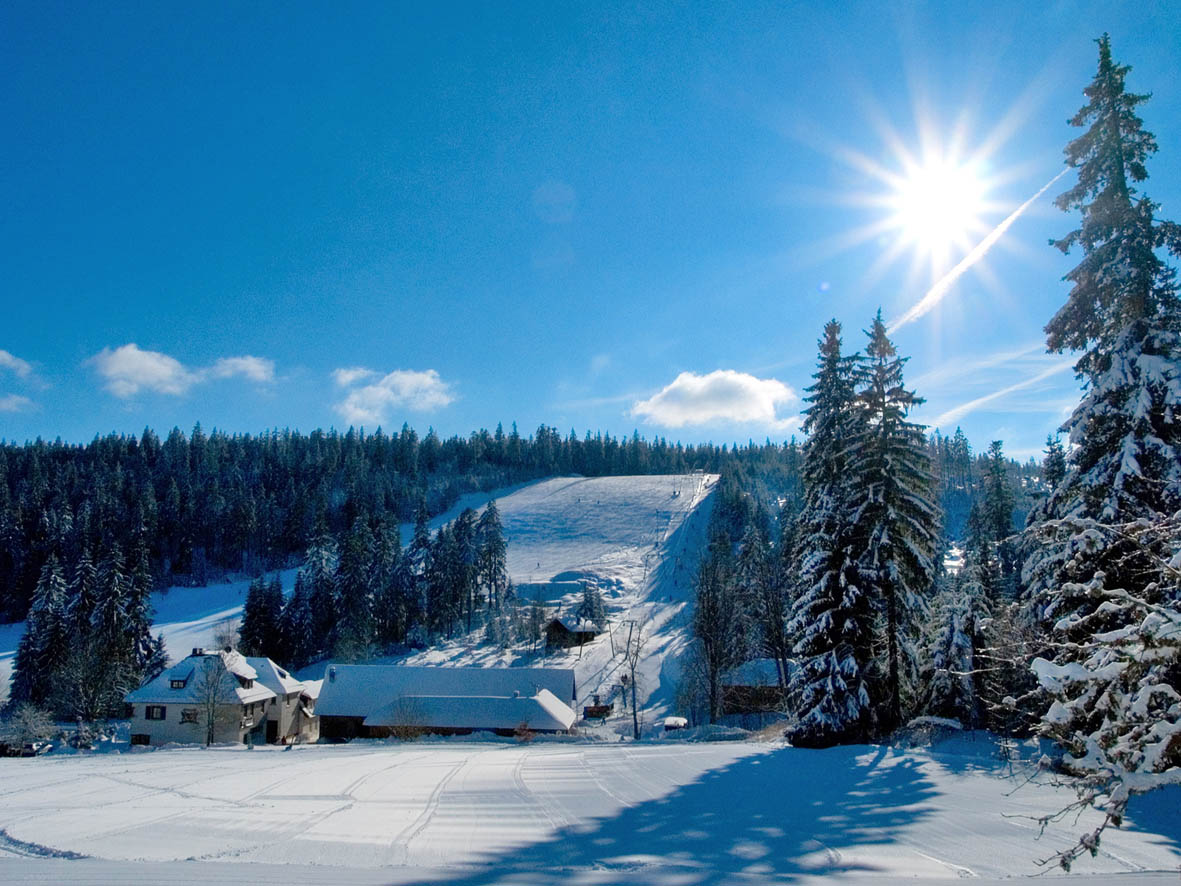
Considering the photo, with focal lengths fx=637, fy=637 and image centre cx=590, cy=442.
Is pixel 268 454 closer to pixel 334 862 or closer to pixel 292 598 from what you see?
pixel 292 598

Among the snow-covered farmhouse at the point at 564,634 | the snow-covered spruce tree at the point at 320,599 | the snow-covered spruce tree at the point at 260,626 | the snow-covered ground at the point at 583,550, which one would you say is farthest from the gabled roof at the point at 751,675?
the snow-covered spruce tree at the point at 260,626

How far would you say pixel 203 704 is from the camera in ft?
143

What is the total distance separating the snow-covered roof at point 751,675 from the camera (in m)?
49.7

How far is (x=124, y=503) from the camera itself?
113 metres

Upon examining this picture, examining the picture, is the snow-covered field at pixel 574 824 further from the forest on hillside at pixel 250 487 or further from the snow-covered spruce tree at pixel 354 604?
the forest on hillside at pixel 250 487

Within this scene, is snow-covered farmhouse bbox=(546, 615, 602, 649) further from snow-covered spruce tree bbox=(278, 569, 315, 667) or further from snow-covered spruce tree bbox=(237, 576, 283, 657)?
snow-covered spruce tree bbox=(237, 576, 283, 657)

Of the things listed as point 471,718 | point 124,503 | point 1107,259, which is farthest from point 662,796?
point 124,503

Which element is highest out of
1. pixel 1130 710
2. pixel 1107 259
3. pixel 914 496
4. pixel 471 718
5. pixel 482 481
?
pixel 482 481

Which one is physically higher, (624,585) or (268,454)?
(268,454)

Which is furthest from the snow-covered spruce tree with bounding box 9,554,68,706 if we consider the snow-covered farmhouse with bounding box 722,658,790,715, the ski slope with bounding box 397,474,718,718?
the snow-covered farmhouse with bounding box 722,658,790,715

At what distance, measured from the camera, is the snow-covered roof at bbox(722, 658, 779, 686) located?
49688 mm

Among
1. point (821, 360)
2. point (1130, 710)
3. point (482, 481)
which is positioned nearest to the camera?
point (1130, 710)

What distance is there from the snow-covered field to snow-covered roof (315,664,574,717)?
33054 mm

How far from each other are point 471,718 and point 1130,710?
4366 centimetres
